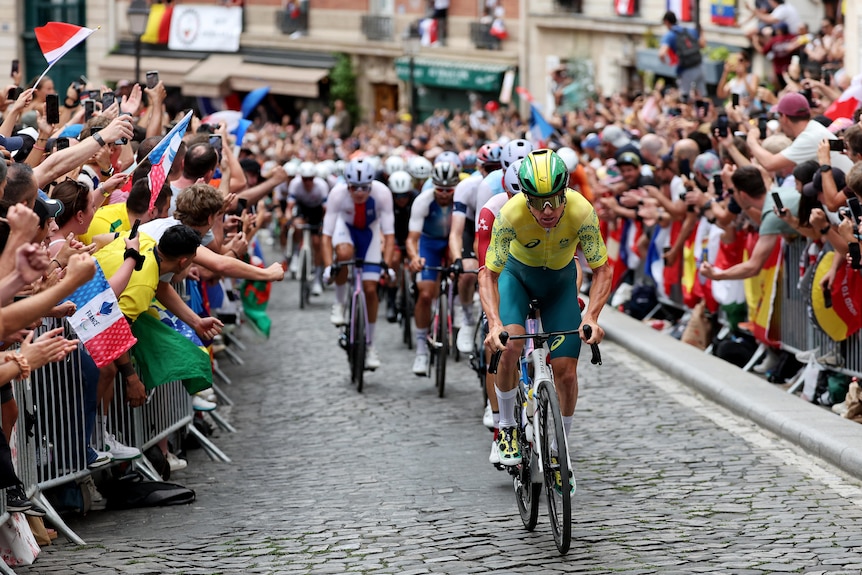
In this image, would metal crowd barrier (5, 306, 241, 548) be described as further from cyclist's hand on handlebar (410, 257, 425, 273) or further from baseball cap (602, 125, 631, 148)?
baseball cap (602, 125, 631, 148)

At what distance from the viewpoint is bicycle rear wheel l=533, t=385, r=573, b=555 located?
698cm

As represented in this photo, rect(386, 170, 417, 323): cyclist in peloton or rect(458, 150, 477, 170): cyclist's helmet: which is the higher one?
rect(458, 150, 477, 170): cyclist's helmet

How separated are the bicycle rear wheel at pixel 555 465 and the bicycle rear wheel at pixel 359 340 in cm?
504

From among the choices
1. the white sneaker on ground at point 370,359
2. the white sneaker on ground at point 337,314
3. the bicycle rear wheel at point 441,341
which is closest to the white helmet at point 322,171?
the white sneaker on ground at point 337,314

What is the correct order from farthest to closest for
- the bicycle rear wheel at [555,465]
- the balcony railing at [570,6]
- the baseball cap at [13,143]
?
the balcony railing at [570,6] → the baseball cap at [13,143] → the bicycle rear wheel at [555,465]

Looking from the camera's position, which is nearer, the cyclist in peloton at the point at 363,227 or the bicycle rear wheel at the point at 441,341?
the bicycle rear wheel at the point at 441,341

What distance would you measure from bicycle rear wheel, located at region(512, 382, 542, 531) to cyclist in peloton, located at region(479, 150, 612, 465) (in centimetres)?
12

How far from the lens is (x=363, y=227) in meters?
13.2

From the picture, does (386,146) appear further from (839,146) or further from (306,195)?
(839,146)

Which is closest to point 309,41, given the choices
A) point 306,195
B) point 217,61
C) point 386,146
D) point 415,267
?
point 217,61

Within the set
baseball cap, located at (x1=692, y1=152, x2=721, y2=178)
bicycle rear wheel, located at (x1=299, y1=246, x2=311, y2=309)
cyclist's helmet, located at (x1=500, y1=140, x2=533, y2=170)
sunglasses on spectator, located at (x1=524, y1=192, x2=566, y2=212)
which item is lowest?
bicycle rear wheel, located at (x1=299, y1=246, x2=311, y2=309)

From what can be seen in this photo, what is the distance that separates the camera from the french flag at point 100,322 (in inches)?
306

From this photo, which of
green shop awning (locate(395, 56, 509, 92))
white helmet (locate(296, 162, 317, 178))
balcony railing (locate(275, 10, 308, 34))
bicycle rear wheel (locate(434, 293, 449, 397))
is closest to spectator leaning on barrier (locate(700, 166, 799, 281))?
bicycle rear wheel (locate(434, 293, 449, 397))

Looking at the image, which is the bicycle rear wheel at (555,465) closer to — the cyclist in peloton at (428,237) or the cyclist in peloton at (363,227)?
the cyclist in peloton at (428,237)
